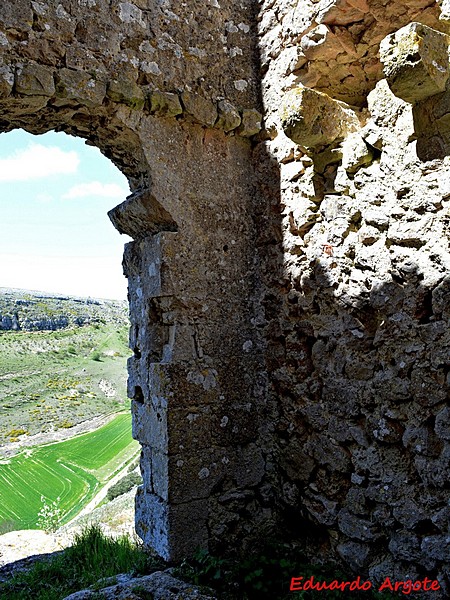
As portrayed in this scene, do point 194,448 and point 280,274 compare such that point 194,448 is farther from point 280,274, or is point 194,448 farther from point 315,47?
point 315,47

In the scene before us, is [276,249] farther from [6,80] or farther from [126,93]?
[6,80]

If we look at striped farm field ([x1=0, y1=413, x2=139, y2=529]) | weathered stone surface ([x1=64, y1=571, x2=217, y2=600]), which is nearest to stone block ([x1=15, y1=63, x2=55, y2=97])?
weathered stone surface ([x1=64, y1=571, x2=217, y2=600])

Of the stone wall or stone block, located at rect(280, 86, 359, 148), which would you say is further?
stone block, located at rect(280, 86, 359, 148)

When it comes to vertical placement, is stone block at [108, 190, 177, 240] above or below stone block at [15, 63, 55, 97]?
below

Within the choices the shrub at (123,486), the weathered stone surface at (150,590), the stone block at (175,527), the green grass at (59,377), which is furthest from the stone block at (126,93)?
the green grass at (59,377)

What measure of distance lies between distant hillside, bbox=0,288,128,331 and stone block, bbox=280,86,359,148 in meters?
9.47

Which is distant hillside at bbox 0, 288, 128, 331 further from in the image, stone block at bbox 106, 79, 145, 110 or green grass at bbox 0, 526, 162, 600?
stone block at bbox 106, 79, 145, 110

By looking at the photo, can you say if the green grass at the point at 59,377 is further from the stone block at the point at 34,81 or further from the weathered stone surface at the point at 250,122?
the stone block at the point at 34,81

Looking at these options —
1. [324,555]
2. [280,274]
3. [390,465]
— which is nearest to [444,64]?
[280,274]

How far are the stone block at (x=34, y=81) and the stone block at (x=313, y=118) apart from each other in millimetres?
1346

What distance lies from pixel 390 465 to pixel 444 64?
2.04 metres

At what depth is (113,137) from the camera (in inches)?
124

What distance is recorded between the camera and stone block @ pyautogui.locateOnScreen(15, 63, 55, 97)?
2682 mm

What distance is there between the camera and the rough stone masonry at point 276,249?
8.16ft
